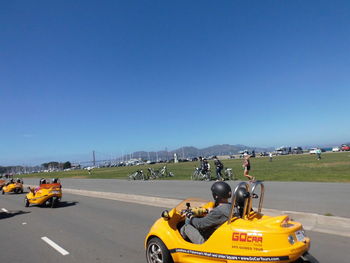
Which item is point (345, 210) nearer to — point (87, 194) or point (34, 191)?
point (34, 191)

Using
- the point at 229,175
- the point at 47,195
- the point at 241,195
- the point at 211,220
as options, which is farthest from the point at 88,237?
the point at 229,175

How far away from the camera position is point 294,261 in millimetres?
3652

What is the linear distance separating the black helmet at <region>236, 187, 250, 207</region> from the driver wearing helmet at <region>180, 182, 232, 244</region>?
179 mm

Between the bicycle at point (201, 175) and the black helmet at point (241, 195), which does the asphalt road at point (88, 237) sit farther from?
the bicycle at point (201, 175)

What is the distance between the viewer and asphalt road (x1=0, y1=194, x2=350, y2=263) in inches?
220

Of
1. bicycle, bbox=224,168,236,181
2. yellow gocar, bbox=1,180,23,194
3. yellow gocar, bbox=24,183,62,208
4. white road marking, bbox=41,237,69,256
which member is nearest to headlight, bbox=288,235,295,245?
white road marking, bbox=41,237,69,256

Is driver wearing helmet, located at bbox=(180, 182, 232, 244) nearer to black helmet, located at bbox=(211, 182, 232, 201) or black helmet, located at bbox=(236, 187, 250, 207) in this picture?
black helmet, located at bbox=(211, 182, 232, 201)

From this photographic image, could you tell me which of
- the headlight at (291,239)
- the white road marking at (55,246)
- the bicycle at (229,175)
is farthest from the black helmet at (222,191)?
the bicycle at (229,175)

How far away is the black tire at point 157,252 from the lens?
4.61 meters

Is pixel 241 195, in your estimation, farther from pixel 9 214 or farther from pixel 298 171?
pixel 298 171

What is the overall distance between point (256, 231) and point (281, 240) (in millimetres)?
294

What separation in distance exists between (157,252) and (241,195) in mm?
1697

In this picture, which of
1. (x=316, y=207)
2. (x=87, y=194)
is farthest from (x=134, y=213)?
(x=87, y=194)

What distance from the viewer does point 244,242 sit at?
12.3ft
